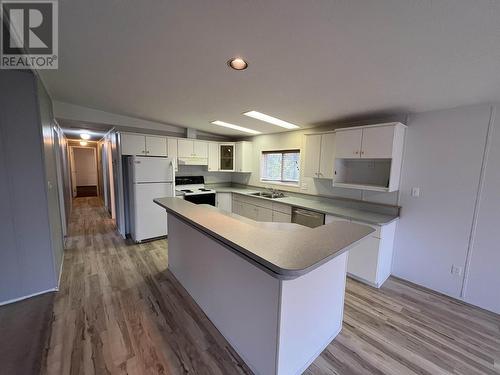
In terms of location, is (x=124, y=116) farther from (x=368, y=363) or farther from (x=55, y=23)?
(x=368, y=363)

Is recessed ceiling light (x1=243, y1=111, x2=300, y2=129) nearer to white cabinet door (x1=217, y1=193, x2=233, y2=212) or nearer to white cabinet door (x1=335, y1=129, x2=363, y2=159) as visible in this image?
white cabinet door (x1=335, y1=129, x2=363, y2=159)

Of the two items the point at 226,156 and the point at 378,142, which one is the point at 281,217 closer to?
the point at 378,142

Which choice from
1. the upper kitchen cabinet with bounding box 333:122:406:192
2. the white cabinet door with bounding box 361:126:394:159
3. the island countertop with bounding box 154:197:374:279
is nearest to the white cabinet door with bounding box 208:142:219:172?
the upper kitchen cabinet with bounding box 333:122:406:192

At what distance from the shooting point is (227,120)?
3.72 meters

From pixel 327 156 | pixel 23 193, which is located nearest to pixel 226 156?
pixel 327 156

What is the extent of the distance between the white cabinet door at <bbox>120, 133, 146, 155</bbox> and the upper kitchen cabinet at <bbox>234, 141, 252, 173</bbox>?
2.10 meters

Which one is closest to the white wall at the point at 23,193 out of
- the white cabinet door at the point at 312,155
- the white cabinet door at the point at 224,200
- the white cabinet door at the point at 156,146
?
the white cabinet door at the point at 156,146

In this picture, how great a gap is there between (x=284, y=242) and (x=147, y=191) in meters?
3.17

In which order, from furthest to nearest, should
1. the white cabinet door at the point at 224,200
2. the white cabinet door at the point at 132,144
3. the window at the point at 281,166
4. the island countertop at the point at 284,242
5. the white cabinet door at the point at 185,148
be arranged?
the white cabinet door at the point at 224,200, the white cabinet door at the point at 185,148, the window at the point at 281,166, the white cabinet door at the point at 132,144, the island countertop at the point at 284,242

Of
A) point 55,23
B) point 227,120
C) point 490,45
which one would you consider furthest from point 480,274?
point 55,23

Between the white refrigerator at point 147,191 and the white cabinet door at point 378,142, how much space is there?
3.29m

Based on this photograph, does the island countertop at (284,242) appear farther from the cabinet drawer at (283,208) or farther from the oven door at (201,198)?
the oven door at (201,198)

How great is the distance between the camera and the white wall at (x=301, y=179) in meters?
2.94

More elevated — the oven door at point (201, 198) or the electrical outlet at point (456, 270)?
the oven door at point (201, 198)
